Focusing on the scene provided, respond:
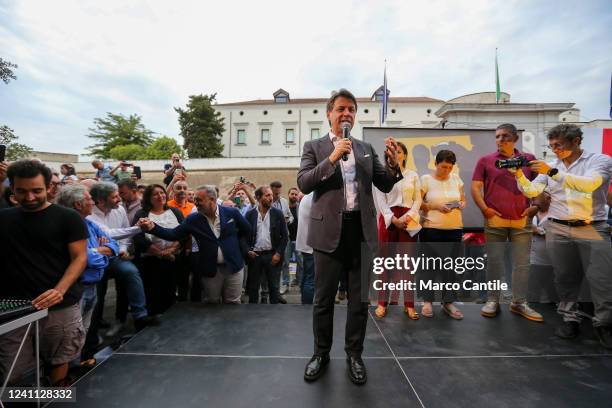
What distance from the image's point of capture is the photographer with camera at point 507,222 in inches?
123

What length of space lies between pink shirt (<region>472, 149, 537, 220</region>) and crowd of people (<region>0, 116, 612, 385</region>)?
0.01 m

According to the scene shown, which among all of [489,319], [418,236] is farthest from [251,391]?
[489,319]

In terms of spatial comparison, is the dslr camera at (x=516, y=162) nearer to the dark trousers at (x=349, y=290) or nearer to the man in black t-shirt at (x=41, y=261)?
the dark trousers at (x=349, y=290)

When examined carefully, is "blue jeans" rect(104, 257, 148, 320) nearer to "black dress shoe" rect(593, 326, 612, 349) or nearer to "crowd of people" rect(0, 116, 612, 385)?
"crowd of people" rect(0, 116, 612, 385)

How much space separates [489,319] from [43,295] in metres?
4.07

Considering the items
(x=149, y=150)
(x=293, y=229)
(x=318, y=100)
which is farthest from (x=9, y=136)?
(x=318, y=100)

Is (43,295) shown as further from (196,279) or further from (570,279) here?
(570,279)

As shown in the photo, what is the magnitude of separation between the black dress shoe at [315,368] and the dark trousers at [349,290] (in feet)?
0.15

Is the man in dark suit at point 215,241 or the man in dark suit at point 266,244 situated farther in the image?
the man in dark suit at point 266,244

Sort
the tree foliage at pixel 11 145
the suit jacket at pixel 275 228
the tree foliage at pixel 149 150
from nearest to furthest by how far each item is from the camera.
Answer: the suit jacket at pixel 275 228 < the tree foliage at pixel 11 145 < the tree foliage at pixel 149 150

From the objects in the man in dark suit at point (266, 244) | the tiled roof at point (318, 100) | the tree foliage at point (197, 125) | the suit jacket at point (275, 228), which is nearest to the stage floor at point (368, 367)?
the man in dark suit at point (266, 244)

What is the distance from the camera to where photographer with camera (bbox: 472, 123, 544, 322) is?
3131mm

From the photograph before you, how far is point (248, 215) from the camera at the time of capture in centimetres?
442

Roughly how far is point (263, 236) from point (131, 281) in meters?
1.77
